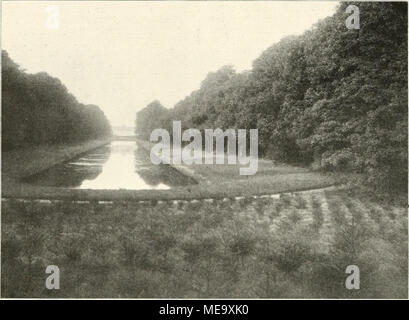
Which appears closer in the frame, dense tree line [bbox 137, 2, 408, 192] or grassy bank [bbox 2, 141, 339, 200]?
grassy bank [bbox 2, 141, 339, 200]

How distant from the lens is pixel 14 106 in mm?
28750

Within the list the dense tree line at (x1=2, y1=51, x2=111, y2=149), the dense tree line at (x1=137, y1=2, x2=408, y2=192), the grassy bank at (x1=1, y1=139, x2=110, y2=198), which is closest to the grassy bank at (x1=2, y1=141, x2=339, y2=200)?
the grassy bank at (x1=1, y1=139, x2=110, y2=198)

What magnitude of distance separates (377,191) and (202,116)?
4035cm

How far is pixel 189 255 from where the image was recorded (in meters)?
8.88

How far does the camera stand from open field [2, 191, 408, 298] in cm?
777

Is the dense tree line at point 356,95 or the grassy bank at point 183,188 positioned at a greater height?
the dense tree line at point 356,95

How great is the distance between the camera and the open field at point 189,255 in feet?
25.5

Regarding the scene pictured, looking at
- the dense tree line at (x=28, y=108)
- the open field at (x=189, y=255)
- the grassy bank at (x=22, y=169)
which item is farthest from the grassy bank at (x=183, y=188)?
the open field at (x=189, y=255)

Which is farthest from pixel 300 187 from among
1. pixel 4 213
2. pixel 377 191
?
pixel 4 213

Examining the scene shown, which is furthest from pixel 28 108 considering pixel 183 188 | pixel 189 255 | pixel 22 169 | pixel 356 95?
pixel 189 255

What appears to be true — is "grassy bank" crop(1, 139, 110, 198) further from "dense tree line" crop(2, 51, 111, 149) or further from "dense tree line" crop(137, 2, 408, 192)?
"dense tree line" crop(137, 2, 408, 192)

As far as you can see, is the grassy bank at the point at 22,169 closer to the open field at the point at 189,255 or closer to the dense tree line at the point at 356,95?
the open field at the point at 189,255

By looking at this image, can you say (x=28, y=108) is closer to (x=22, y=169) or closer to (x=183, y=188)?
(x=22, y=169)
